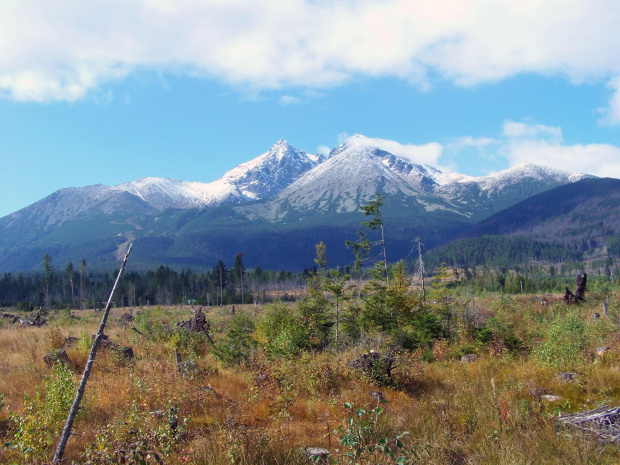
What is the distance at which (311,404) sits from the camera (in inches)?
322

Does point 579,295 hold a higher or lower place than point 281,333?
lower

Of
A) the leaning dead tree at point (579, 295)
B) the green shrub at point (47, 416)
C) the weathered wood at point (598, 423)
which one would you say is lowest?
the leaning dead tree at point (579, 295)

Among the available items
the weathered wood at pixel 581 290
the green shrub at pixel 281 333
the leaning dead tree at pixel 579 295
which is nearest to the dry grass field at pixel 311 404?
the green shrub at pixel 281 333

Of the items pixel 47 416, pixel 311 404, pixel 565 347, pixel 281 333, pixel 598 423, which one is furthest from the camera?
pixel 281 333

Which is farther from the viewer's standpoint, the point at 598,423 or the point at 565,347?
the point at 565,347

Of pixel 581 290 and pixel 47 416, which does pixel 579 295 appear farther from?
pixel 47 416

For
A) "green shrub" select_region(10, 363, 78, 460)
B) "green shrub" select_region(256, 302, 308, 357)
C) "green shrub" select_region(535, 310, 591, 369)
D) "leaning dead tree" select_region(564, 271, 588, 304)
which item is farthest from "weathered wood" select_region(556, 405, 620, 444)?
"leaning dead tree" select_region(564, 271, 588, 304)

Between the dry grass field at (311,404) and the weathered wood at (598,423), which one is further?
the weathered wood at (598,423)

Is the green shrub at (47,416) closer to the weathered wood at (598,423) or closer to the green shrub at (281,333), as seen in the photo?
→ the green shrub at (281,333)

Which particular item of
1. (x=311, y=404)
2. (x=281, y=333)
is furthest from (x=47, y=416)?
(x=281, y=333)

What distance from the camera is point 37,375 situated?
10.1 m

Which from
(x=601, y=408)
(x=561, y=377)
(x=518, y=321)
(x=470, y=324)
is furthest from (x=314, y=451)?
(x=518, y=321)

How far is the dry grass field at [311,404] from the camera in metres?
5.53

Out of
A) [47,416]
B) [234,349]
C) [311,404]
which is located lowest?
[311,404]
